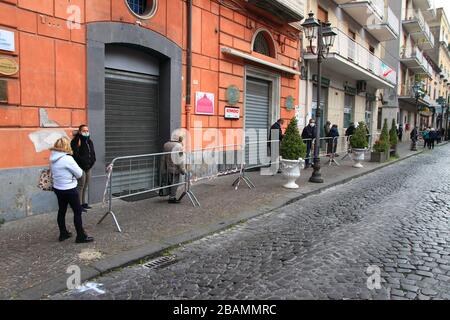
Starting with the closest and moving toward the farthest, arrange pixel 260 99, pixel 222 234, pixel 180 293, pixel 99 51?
1. pixel 180 293
2. pixel 222 234
3. pixel 99 51
4. pixel 260 99

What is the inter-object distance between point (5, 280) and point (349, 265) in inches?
153

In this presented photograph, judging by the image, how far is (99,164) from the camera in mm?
7625

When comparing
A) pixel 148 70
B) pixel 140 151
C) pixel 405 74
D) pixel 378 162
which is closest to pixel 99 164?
pixel 140 151

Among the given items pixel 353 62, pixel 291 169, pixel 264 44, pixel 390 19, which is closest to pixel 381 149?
pixel 353 62

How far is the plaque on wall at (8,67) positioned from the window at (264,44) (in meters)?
8.55

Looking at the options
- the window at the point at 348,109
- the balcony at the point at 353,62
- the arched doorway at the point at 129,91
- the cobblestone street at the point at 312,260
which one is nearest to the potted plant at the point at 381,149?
the balcony at the point at 353,62

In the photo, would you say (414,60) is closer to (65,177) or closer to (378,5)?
(378,5)

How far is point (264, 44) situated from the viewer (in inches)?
543

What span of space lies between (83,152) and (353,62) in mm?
15549

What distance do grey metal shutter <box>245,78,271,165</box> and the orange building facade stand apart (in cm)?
8

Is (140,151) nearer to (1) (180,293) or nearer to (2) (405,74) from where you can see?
(1) (180,293)

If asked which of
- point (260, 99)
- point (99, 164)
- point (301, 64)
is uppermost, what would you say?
point (301, 64)

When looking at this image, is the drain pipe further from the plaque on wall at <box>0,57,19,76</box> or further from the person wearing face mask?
the plaque on wall at <box>0,57,19,76</box>

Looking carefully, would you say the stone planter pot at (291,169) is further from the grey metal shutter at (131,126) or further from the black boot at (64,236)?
the black boot at (64,236)
